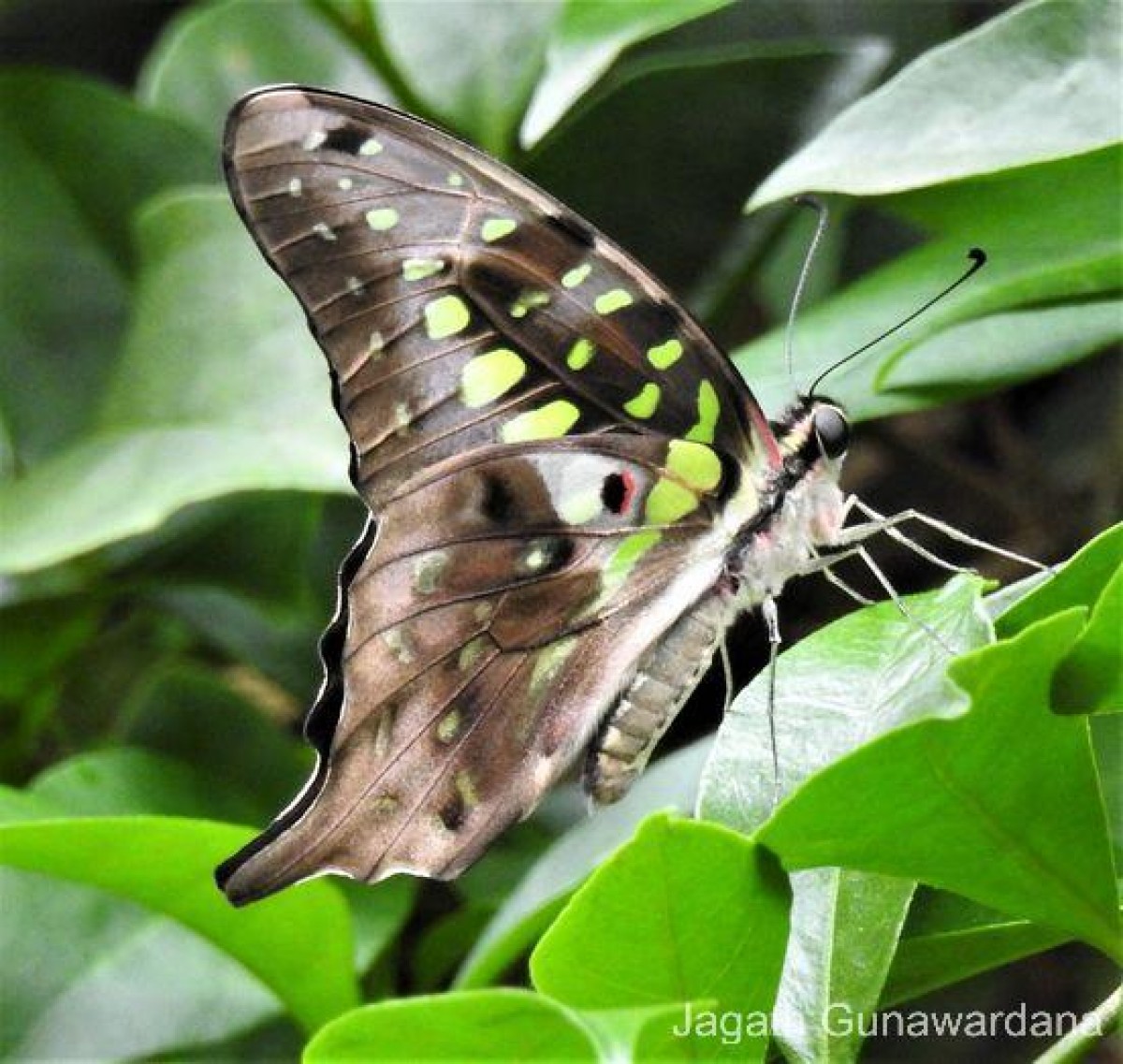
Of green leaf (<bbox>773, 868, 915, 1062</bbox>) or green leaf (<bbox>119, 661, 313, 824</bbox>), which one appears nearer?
green leaf (<bbox>773, 868, 915, 1062</bbox>)

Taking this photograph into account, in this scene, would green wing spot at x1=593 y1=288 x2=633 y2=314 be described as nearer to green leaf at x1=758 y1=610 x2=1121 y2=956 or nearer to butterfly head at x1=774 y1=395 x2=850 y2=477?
butterfly head at x1=774 y1=395 x2=850 y2=477

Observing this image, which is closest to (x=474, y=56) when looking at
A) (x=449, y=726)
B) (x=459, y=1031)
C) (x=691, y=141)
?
(x=691, y=141)

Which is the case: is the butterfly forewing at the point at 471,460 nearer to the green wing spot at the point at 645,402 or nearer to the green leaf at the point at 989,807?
the green wing spot at the point at 645,402

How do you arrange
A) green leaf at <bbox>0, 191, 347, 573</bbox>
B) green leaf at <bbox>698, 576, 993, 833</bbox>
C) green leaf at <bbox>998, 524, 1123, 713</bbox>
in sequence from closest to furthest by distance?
green leaf at <bbox>998, 524, 1123, 713</bbox> < green leaf at <bbox>698, 576, 993, 833</bbox> < green leaf at <bbox>0, 191, 347, 573</bbox>

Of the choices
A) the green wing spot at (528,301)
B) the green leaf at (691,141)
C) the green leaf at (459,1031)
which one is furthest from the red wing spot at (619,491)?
the green leaf at (459,1031)

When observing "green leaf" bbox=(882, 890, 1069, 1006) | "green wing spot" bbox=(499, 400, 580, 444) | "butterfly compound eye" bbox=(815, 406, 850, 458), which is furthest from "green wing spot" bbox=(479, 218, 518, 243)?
"green leaf" bbox=(882, 890, 1069, 1006)

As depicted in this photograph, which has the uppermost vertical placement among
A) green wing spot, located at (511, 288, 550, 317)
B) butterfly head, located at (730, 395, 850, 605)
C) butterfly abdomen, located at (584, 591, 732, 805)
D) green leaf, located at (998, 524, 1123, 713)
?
green wing spot, located at (511, 288, 550, 317)

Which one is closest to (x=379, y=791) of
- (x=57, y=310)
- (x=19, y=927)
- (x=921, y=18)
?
(x=19, y=927)

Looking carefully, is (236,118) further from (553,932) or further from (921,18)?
(921,18)
